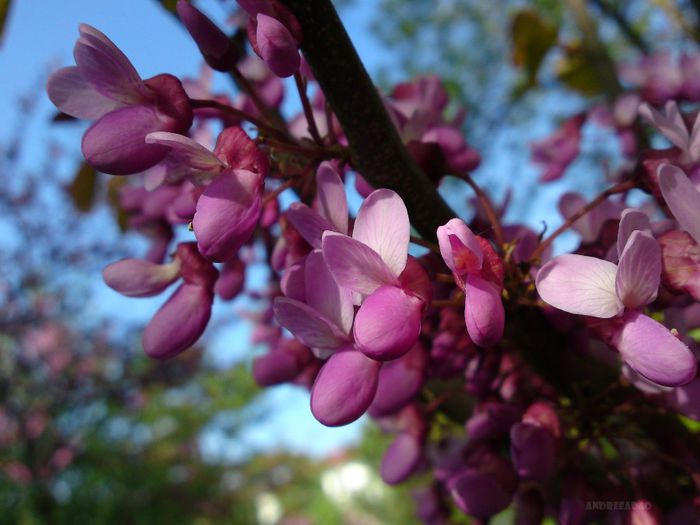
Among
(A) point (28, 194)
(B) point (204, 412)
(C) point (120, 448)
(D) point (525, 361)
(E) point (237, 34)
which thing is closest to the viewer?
(D) point (525, 361)

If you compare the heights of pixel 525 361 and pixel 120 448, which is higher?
pixel 525 361

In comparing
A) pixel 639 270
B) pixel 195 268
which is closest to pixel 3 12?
pixel 195 268

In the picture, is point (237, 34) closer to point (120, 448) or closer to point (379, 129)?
point (379, 129)

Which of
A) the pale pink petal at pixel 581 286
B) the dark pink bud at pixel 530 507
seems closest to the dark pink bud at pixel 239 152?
the pale pink petal at pixel 581 286

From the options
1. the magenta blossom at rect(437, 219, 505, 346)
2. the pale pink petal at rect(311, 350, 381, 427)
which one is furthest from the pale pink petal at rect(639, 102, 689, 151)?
the pale pink petal at rect(311, 350, 381, 427)

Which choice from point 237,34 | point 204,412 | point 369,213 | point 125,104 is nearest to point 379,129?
point 369,213

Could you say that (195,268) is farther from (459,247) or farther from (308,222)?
(459,247)

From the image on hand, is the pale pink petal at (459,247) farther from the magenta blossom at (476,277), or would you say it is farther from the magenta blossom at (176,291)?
the magenta blossom at (176,291)
